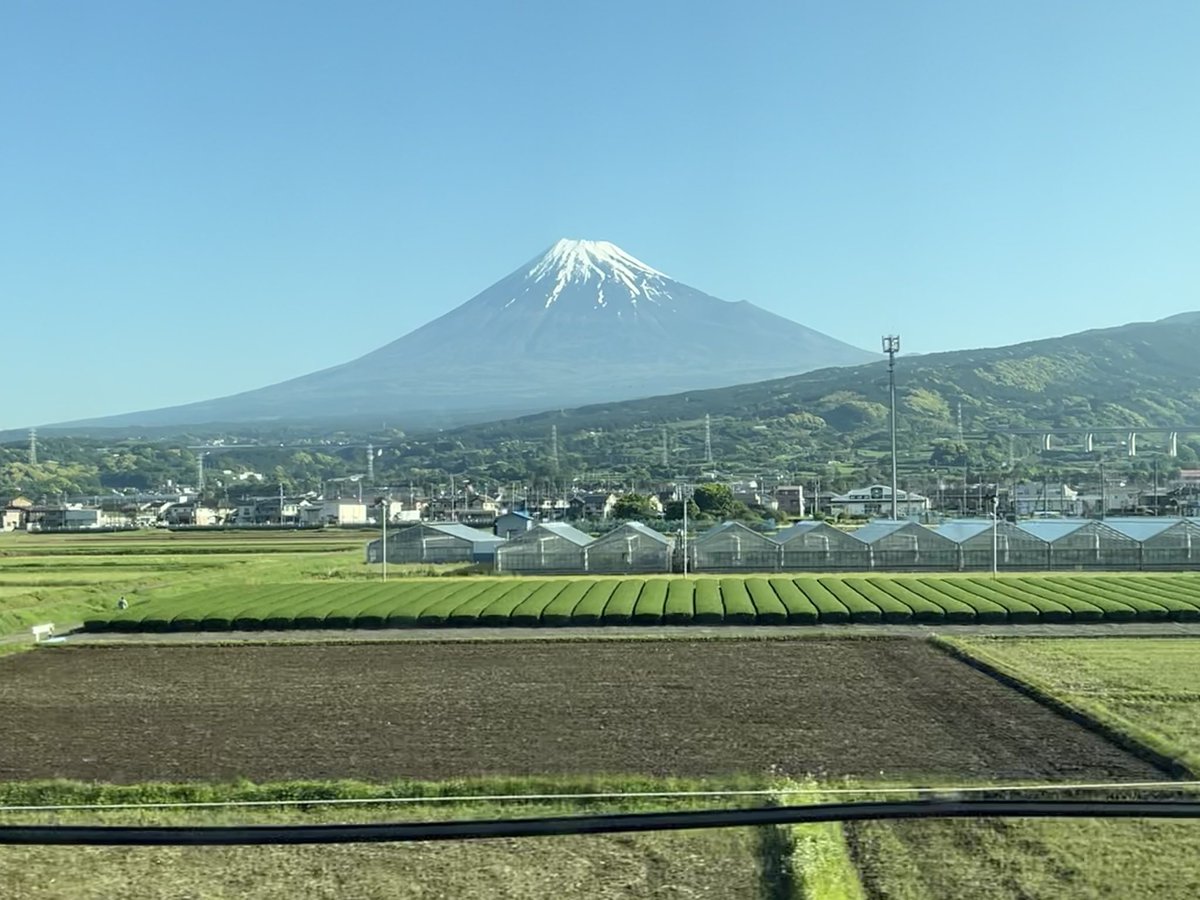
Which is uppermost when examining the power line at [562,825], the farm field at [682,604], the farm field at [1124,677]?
the power line at [562,825]

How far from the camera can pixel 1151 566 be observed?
3909 cm

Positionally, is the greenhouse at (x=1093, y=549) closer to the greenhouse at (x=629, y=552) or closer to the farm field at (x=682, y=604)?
the farm field at (x=682, y=604)

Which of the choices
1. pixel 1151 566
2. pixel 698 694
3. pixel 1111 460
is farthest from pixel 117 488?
pixel 698 694

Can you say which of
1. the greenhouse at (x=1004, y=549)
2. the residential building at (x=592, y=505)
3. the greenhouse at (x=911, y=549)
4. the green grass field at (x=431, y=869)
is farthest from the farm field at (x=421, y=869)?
the residential building at (x=592, y=505)

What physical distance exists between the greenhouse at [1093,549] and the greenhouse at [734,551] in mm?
8649

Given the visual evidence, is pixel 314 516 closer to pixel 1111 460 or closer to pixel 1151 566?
pixel 1151 566

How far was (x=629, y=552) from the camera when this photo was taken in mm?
41531

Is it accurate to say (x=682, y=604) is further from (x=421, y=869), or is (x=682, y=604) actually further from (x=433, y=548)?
(x=433, y=548)

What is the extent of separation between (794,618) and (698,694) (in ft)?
29.9

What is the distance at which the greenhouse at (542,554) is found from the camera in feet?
135

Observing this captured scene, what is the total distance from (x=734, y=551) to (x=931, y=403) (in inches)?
4607

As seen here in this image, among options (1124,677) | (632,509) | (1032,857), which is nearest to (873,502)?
(632,509)

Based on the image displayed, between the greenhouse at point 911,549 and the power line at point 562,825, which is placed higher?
the power line at point 562,825

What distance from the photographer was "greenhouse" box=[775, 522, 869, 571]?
41.1m
